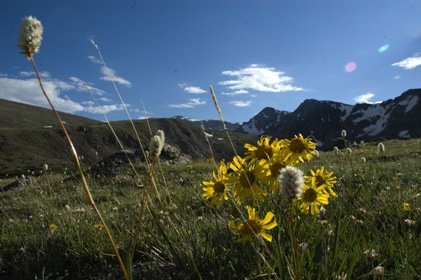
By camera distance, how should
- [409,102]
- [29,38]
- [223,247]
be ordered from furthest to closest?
[409,102] < [223,247] < [29,38]

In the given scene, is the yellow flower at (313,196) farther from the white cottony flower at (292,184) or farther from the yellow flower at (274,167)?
the white cottony flower at (292,184)

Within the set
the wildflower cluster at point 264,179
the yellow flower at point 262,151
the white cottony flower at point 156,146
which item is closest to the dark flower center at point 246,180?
the wildflower cluster at point 264,179

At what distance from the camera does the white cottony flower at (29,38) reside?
1.49 meters

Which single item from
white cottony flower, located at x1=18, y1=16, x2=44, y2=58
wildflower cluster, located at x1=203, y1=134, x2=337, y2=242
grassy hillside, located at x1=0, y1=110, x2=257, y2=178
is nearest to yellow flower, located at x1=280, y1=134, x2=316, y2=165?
wildflower cluster, located at x1=203, y1=134, x2=337, y2=242

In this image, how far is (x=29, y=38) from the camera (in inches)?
58.5

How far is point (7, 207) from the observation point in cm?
907

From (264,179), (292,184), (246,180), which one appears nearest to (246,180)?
(246,180)

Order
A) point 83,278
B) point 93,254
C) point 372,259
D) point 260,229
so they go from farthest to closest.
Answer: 1. point 93,254
2. point 83,278
3. point 372,259
4. point 260,229

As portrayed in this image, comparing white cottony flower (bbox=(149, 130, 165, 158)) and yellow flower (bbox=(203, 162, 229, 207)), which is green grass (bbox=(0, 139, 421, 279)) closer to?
yellow flower (bbox=(203, 162, 229, 207))

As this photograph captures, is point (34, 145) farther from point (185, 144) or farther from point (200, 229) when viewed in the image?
point (200, 229)

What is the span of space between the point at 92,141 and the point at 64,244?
508 feet

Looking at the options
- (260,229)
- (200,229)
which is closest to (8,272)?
(200,229)

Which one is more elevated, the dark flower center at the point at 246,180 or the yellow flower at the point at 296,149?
the yellow flower at the point at 296,149

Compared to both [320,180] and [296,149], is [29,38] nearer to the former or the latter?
[296,149]
